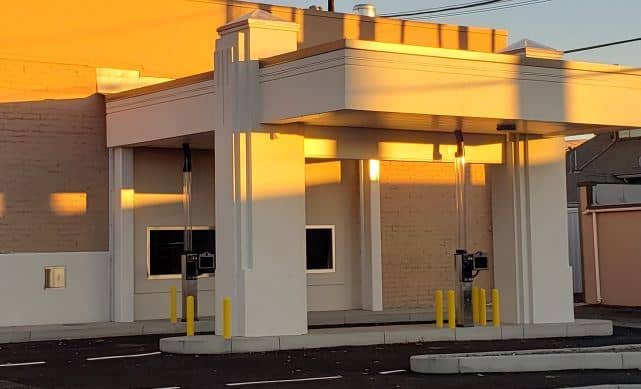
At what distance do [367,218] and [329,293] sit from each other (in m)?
1.96

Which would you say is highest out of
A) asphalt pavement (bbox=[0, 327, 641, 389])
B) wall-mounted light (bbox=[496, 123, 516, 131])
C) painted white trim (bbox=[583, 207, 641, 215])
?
wall-mounted light (bbox=[496, 123, 516, 131])

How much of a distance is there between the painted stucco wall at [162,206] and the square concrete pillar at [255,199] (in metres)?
4.51

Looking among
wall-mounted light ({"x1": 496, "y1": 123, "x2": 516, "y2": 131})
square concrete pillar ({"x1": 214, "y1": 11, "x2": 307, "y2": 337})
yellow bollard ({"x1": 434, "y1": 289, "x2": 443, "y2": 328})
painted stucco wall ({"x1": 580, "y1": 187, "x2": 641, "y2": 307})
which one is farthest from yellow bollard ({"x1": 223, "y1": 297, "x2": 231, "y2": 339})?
painted stucco wall ({"x1": 580, "y1": 187, "x2": 641, "y2": 307})

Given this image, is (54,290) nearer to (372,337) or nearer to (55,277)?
(55,277)

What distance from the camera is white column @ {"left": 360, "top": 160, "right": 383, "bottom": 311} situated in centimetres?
2514

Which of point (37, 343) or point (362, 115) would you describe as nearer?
point (362, 115)

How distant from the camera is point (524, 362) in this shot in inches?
567

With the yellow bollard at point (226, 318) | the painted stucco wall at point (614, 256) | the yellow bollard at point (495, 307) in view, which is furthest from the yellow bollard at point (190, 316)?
the painted stucco wall at point (614, 256)

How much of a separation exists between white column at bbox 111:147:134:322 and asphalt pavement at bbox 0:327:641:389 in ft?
9.48

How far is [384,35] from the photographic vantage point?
26.8 metres

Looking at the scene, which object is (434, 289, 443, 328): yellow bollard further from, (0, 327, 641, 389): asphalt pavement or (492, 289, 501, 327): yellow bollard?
(492, 289, 501, 327): yellow bollard

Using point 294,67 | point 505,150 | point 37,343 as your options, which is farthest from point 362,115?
point 37,343

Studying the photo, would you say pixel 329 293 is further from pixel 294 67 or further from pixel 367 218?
pixel 294 67

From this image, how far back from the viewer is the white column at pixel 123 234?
22169 millimetres
